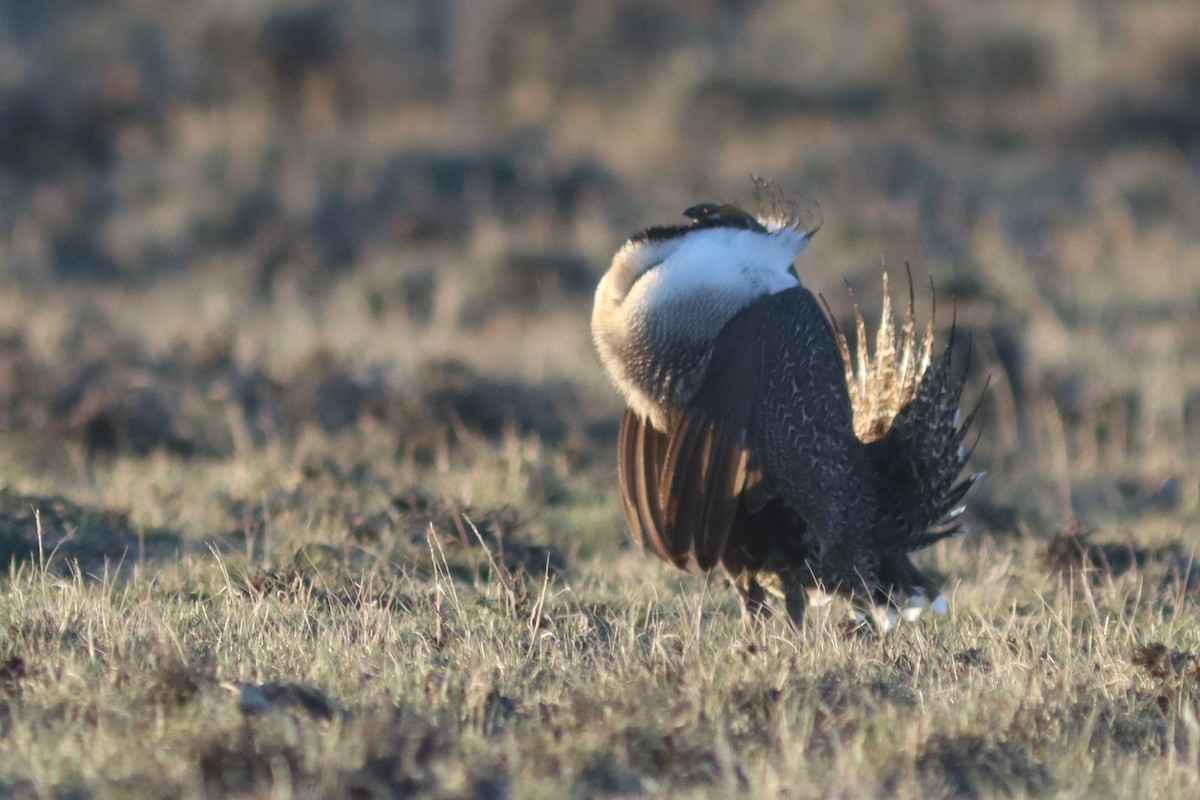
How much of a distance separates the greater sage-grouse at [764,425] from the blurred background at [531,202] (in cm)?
37

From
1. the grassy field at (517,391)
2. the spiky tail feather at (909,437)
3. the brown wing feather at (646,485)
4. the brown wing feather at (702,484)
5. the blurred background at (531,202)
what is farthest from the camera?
the blurred background at (531,202)

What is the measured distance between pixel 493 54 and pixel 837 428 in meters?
14.0

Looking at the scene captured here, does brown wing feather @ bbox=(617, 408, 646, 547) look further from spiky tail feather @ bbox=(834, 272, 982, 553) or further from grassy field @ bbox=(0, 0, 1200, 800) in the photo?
spiky tail feather @ bbox=(834, 272, 982, 553)

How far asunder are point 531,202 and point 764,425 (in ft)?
29.6

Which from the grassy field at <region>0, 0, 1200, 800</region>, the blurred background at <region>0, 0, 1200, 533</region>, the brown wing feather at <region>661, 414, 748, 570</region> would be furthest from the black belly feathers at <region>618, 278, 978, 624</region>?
the blurred background at <region>0, 0, 1200, 533</region>

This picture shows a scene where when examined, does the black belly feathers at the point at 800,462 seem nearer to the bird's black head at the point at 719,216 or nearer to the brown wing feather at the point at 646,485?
the brown wing feather at the point at 646,485

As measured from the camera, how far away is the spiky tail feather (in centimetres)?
436

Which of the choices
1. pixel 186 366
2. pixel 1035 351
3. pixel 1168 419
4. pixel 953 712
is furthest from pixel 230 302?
pixel 953 712

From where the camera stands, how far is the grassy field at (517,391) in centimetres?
305

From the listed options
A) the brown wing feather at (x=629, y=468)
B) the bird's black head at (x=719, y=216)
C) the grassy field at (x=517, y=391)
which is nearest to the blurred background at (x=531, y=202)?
the grassy field at (x=517, y=391)

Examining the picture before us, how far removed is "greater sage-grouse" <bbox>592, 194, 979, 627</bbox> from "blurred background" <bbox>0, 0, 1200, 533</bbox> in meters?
0.37

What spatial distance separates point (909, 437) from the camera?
4.35 m

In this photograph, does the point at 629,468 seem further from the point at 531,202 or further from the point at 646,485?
the point at 531,202

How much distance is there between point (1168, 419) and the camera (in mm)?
8555
